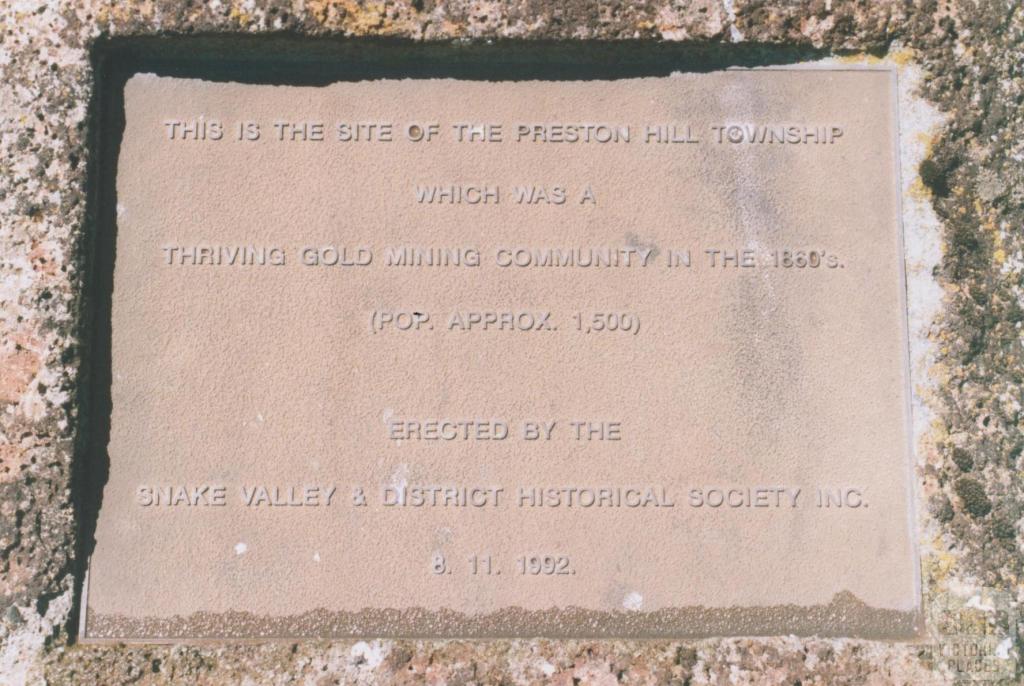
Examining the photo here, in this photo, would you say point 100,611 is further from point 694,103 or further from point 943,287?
point 943,287

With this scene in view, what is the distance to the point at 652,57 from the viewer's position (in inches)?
103

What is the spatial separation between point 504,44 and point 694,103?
23.4 inches

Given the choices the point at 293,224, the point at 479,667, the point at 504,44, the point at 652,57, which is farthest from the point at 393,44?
the point at 479,667

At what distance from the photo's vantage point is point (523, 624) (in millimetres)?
2398

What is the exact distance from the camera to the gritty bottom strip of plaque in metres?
2.38

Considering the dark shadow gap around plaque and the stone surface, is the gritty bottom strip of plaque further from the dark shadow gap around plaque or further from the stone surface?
the dark shadow gap around plaque

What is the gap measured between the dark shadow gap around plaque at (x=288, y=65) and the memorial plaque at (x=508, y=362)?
43 mm

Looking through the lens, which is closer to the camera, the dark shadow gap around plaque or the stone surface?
the stone surface

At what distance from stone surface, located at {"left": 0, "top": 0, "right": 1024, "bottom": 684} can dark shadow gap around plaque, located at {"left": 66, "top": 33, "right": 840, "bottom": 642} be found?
2 cm

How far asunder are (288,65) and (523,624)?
1.77 metres

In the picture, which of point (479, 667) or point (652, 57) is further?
point (652, 57)

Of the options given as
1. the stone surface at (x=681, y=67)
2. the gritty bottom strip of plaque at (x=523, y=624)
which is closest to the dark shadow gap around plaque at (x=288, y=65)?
the stone surface at (x=681, y=67)

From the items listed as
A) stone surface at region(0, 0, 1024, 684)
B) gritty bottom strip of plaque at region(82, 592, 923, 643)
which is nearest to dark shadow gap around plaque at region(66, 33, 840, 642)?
stone surface at region(0, 0, 1024, 684)

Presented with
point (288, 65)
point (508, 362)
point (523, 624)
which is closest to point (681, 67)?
point (508, 362)
